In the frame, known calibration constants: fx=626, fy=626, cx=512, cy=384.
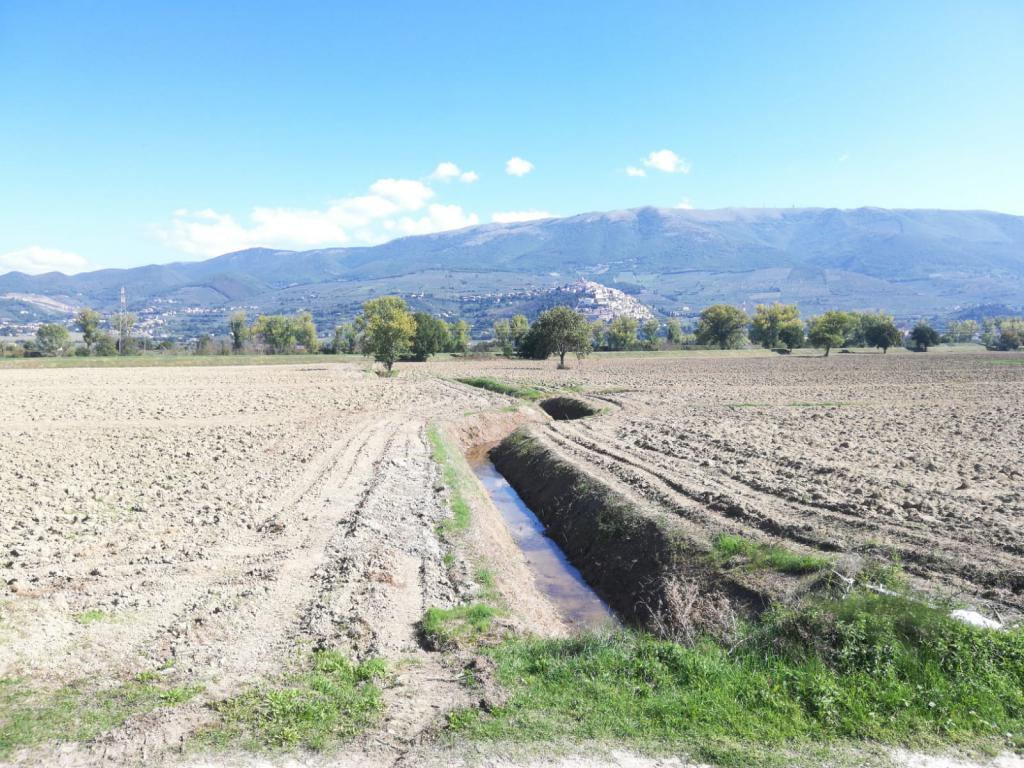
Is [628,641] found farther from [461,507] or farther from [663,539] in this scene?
[461,507]

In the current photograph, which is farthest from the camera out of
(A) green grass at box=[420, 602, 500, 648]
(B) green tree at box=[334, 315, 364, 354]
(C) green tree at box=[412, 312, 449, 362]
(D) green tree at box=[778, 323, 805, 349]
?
(D) green tree at box=[778, 323, 805, 349]

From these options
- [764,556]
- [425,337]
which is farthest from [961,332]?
[764,556]

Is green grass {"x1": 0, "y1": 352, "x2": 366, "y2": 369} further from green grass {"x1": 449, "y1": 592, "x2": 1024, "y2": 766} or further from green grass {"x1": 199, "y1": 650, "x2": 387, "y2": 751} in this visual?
green grass {"x1": 449, "y1": 592, "x2": 1024, "y2": 766}

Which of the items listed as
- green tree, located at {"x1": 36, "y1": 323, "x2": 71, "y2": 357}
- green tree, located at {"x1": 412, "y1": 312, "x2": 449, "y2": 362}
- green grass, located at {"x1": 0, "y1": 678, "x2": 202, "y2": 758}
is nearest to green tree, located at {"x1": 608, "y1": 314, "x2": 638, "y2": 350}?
green tree, located at {"x1": 412, "y1": 312, "x2": 449, "y2": 362}

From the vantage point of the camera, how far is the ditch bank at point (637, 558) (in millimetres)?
Answer: 11750

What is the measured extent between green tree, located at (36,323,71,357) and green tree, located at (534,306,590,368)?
101 meters

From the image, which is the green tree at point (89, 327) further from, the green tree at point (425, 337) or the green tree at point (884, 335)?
the green tree at point (884, 335)

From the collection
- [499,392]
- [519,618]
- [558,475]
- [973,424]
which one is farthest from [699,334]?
[519,618]

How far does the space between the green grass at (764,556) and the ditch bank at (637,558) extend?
351 mm

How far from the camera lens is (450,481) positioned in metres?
21.9

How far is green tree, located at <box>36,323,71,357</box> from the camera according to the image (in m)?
119

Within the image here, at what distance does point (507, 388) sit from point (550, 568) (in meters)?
33.5

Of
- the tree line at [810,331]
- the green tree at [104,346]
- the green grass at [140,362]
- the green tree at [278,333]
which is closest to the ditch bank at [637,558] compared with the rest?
the green grass at [140,362]

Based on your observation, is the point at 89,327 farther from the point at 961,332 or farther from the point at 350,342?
the point at 961,332
